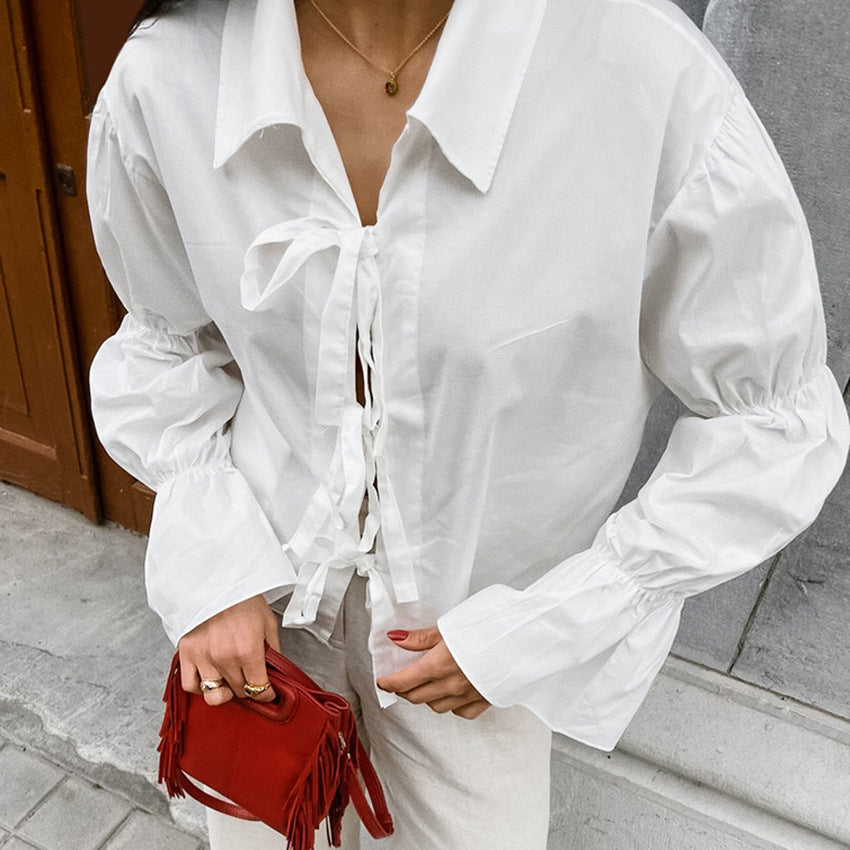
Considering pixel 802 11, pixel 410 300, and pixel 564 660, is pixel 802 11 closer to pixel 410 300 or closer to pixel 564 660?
pixel 410 300

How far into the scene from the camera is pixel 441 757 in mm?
1195

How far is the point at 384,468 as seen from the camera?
3.36 ft

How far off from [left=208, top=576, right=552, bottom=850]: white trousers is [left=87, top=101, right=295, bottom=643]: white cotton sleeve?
139 millimetres

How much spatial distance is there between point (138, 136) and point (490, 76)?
0.39 metres

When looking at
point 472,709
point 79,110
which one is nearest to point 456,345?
point 472,709

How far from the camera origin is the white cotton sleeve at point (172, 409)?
1.10 meters

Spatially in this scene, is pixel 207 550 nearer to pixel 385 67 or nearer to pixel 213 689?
pixel 213 689

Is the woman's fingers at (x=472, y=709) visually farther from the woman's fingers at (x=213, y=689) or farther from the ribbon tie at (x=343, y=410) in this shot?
the woman's fingers at (x=213, y=689)

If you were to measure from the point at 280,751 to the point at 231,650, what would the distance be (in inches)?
5.3

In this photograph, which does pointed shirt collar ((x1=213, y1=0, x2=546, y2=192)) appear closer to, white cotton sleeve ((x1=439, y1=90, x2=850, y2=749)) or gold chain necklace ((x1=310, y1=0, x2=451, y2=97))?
gold chain necklace ((x1=310, y1=0, x2=451, y2=97))

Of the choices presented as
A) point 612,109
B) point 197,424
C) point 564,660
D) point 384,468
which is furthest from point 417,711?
point 612,109

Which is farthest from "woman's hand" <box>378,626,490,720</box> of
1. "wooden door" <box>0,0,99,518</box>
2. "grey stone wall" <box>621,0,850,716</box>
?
"wooden door" <box>0,0,99,518</box>

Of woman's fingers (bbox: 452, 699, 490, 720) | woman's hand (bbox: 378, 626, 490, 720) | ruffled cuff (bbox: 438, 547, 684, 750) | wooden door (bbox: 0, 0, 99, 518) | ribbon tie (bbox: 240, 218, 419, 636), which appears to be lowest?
wooden door (bbox: 0, 0, 99, 518)

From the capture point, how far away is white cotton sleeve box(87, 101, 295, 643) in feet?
3.60
